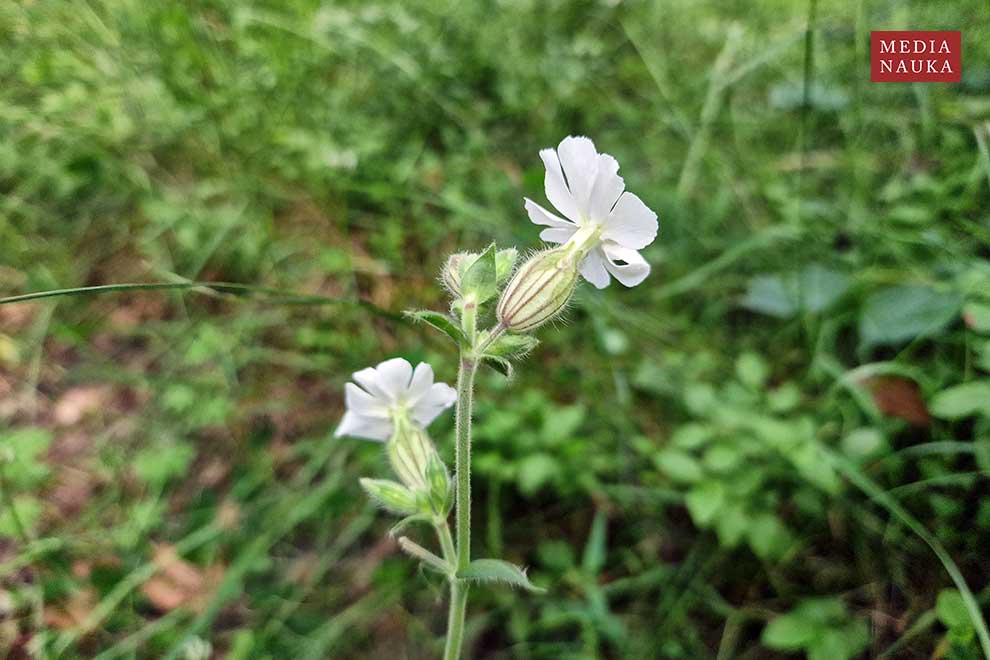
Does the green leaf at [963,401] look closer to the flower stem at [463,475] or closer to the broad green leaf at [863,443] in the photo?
the broad green leaf at [863,443]

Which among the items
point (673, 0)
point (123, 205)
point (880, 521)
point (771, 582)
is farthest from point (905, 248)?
point (123, 205)

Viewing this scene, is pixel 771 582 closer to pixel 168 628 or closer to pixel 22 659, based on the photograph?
pixel 168 628

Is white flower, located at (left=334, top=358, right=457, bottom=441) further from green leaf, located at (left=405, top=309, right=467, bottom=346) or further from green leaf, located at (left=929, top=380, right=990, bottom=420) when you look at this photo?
green leaf, located at (left=929, top=380, right=990, bottom=420)

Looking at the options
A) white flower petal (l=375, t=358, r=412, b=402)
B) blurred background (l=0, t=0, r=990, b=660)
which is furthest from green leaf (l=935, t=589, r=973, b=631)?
white flower petal (l=375, t=358, r=412, b=402)

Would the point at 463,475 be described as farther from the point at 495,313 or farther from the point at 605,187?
the point at 605,187

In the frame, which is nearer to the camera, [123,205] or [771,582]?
[771,582]

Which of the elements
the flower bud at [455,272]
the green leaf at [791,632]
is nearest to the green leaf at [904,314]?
the green leaf at [791,632]
